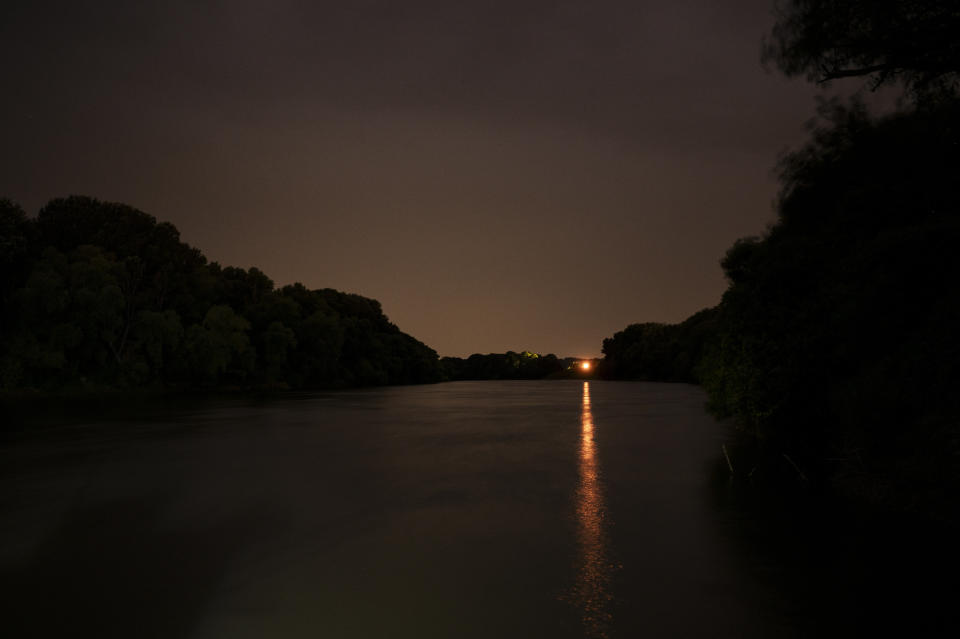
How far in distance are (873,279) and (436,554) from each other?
1108 cm

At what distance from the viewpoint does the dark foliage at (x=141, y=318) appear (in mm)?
55719

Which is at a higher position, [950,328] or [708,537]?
[950,328]

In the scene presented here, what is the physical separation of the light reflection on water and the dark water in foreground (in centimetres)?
4

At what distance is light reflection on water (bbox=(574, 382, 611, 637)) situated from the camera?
7535 mm

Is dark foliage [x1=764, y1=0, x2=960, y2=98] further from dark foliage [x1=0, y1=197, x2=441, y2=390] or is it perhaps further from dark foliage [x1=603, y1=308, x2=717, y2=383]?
dark foliage [x1=603, y1=308, x2=717, y2=383]

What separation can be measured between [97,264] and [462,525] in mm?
64930

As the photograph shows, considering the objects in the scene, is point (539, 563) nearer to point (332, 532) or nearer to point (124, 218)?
point (332, 532)

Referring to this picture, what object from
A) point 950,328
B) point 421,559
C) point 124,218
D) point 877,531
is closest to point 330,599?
point 421,559

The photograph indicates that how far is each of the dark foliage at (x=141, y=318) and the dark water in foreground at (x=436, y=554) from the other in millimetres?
43681

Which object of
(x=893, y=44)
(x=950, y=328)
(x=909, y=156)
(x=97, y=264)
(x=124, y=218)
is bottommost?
(x=950, y=328)

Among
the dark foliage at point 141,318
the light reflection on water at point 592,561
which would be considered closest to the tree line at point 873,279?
the light reflection on water at point 592,561

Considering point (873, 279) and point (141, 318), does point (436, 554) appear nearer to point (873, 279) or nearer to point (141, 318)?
point (873, 279)

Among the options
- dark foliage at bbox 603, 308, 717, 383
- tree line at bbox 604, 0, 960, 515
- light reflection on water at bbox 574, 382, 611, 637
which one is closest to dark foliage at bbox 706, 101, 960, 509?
tree line at bbox 604, 0, 960, 515

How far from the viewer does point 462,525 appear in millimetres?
11992
